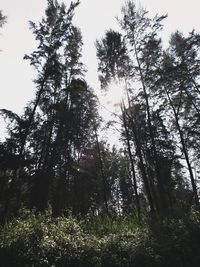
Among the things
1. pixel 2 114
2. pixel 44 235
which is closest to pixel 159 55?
pixel 2 114

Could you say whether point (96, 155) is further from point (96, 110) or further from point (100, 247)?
point (100, 247)

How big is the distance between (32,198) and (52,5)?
54.1 ft

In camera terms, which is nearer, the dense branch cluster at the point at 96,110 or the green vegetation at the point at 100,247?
the green vegetation at the point at 100,247

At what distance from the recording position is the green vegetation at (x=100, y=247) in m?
6.94

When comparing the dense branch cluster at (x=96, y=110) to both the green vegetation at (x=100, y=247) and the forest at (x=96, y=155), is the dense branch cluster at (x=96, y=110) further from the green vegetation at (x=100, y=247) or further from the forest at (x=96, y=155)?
the green vegetation at (x=100, y=247)

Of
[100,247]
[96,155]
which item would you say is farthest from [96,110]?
[100,247]

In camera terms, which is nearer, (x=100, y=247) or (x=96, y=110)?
(x=100, y=247)

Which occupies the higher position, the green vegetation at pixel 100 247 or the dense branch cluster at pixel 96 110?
the dense branch cluster at pixel 96 110

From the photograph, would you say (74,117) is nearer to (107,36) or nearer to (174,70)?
(107,36)

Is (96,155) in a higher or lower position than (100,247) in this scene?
higher

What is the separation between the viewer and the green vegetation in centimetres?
694

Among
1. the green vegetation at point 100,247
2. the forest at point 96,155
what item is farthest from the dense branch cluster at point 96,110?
the green vegetation at point 100,247

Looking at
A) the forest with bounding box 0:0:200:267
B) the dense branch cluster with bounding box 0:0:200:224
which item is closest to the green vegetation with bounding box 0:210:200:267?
the forest with bounding box 0:0:200:267

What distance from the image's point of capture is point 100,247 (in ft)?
25.4
